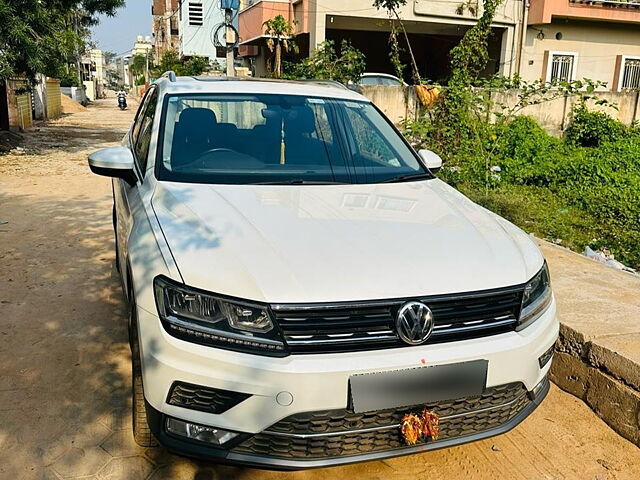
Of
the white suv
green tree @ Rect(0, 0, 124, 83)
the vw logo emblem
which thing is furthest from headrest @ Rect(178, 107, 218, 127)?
green tree @ Rect(0, 0, 124, 83)

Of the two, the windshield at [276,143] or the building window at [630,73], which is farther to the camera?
the building window at [630,73]

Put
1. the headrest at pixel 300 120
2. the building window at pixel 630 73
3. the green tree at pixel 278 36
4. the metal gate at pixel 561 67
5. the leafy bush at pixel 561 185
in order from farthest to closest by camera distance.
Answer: the building window at pixel 630 73, the metal gate at pixel 561 67, the green tree at pixel 278 36, the leafy bush at pixel 561 185, the headrest at pixel 300 120

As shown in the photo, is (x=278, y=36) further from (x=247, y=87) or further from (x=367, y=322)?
(x=367, y=322)

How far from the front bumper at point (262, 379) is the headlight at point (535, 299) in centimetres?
23

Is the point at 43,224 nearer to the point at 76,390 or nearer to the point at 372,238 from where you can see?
the point at 76,390

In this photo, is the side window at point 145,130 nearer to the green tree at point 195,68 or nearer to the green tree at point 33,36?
the green tree at point 33,36

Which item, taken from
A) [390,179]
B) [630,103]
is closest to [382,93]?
[630,103]

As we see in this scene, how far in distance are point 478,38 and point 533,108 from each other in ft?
9.79

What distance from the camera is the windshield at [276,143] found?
3227mm

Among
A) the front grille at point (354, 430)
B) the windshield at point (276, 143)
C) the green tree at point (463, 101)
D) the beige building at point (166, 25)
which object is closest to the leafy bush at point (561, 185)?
the green tree at point (463, 101)

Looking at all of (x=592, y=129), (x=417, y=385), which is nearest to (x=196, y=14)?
(x=592, y=129)

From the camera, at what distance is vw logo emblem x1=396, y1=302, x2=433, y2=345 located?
6.98 feet

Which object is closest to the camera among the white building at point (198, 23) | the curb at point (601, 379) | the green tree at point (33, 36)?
the curb at point (601, 379)

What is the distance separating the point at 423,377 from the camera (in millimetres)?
2135
